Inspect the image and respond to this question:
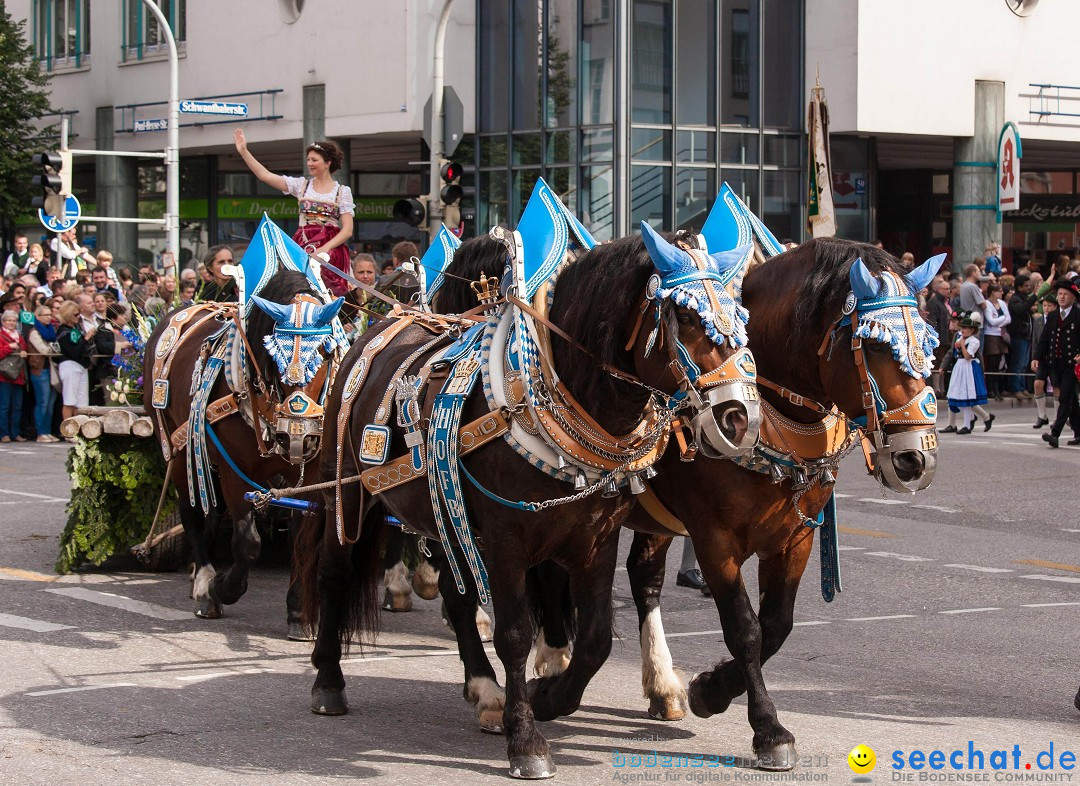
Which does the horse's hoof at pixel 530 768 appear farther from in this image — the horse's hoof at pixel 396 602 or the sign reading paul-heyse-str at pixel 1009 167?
the sign reading paul-heyse-str at pixel 1009 167

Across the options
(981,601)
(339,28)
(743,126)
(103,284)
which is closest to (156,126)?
(339,28)

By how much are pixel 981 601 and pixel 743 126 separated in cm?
2093

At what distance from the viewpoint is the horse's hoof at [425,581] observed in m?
9.19

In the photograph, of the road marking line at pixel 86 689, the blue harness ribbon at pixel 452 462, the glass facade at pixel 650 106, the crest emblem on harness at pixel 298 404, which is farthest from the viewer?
the glass facade at pixel 650 106

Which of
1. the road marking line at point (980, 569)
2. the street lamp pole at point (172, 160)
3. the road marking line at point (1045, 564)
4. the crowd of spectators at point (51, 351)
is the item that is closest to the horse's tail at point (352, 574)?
the road marking line at point (980, 569)

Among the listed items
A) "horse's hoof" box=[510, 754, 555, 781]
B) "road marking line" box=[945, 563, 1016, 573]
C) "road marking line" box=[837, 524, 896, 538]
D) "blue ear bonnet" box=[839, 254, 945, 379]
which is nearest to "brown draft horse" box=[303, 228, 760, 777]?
"horse's hoof" box=[510, 754, 555, 781]

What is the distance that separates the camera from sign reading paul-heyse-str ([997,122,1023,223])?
95.5 feet

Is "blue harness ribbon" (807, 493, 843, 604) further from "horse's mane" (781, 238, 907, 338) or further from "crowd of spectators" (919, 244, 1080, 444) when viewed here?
"crowd of spectators" (919, 244, 1080, 444)

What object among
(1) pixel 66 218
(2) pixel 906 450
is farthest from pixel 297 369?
(1) pixel 66 218

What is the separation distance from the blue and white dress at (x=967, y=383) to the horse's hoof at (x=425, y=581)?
11.6 m

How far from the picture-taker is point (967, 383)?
1928cm

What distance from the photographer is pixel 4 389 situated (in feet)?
64.2

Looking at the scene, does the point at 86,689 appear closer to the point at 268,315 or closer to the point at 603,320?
the point at 268,315

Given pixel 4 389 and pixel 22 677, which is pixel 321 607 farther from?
pixel 4 389
